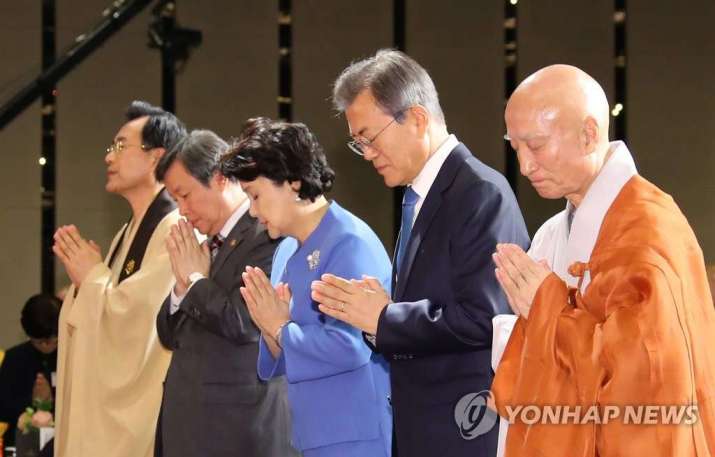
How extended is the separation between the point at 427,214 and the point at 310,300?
43 centimetres

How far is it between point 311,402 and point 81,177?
4.28 metres

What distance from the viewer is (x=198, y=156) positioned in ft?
12.2

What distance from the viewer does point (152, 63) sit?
7.04m

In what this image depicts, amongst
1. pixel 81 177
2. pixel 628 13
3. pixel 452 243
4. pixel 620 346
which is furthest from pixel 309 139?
pixel 628 13

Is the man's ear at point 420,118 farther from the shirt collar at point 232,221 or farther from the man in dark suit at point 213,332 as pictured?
the shirt collar at point 232,221

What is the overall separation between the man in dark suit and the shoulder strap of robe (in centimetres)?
38

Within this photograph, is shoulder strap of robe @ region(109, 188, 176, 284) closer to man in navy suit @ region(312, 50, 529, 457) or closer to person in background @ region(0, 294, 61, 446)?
person in background @ region(0, 294, 61, 446)

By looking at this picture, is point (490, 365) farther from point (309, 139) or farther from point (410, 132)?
point (309, 139)

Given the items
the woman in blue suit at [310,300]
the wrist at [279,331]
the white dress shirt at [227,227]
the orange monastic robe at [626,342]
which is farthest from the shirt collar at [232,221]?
the orange monastic robe at [626,342]

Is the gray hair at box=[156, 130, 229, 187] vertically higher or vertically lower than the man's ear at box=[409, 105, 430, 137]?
higher

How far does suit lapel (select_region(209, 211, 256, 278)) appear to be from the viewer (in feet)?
11.7

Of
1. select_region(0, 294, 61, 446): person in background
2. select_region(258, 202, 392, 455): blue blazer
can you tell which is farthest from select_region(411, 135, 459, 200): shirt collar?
select_region(0, 294, 61, 446): person in background

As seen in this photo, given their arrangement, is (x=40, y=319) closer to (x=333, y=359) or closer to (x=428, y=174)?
(x=333, y=359)

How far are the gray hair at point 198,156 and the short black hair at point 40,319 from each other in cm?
183
